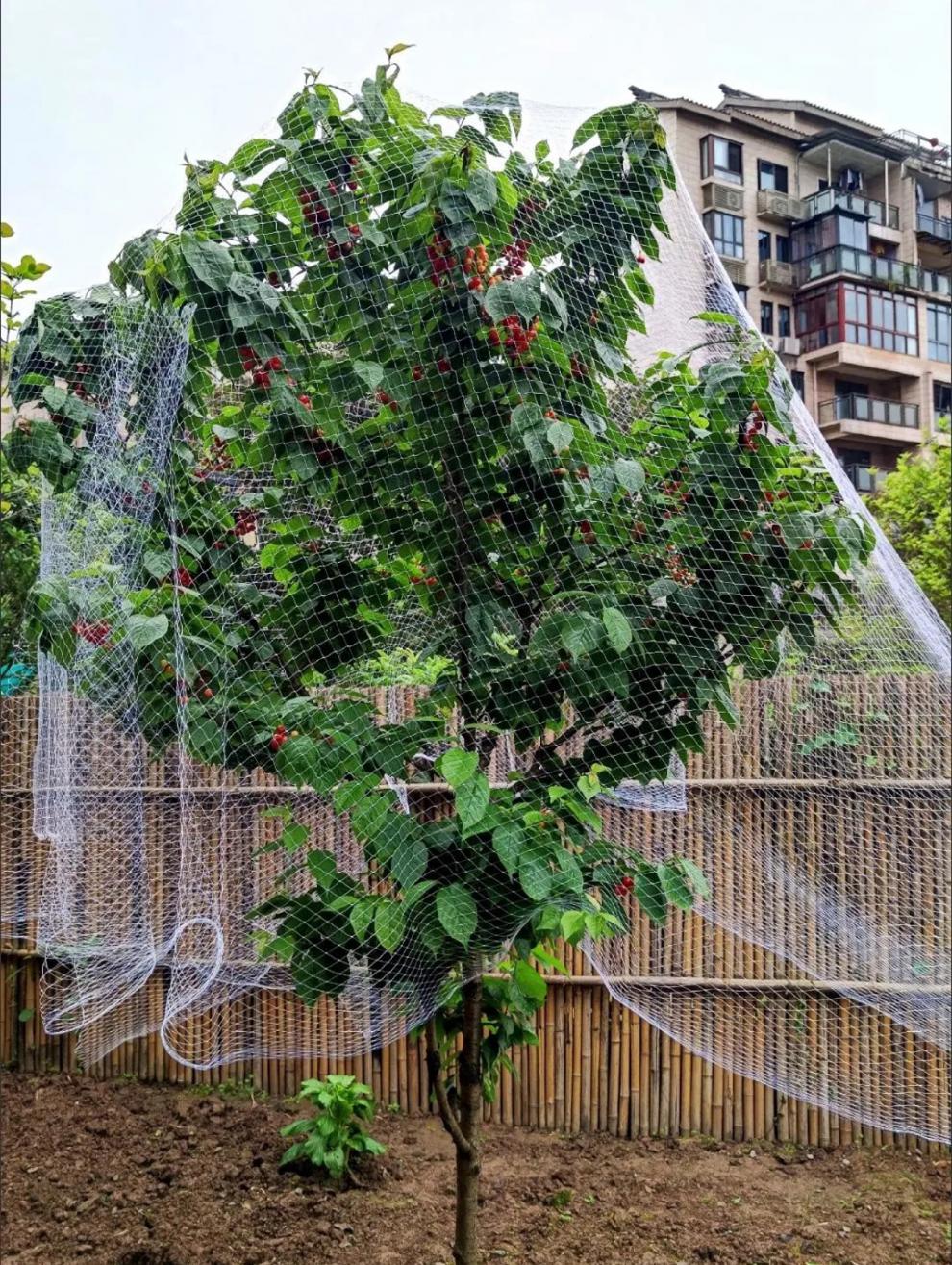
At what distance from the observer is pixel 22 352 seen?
1.82m

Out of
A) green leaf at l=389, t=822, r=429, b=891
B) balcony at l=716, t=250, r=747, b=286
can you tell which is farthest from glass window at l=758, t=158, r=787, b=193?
green leaf at l=389, t=822, r=429, b=891

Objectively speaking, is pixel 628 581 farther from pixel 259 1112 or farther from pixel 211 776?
pixel 259 1112

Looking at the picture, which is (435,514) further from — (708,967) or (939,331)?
(939,331)

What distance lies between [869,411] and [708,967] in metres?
17.6

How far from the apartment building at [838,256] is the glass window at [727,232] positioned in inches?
1.2

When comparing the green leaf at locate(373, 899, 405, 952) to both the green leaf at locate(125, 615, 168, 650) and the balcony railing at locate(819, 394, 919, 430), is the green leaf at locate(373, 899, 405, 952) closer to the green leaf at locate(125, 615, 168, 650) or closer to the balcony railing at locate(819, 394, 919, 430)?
the green leaf at locate(125, 615, 168, 650)

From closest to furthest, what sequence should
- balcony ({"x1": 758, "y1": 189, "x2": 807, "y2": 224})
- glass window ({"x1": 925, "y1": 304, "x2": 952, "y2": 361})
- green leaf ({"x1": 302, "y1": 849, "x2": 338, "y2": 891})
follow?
green leaf ({"x1": 302, "y1": 849, "x2": 338, "y2": 891})
balcony ({"x1": 758, "y1": 189, "x2": 807, "y2": 224})
glass window ({"x1": 925, "y1": 304, "x2": 952, "y2": 361})

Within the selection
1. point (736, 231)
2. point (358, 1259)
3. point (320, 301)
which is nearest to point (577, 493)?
point (320, 301)

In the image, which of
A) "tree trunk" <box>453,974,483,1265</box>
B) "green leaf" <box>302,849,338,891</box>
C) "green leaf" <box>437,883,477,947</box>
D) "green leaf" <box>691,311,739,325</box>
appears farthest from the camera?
"tree trunk" <box>453,974,483,1265</box>

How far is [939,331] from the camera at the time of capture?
1989cm

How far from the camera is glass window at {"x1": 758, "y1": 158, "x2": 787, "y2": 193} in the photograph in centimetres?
1889

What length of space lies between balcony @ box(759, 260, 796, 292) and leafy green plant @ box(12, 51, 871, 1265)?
18777 mm

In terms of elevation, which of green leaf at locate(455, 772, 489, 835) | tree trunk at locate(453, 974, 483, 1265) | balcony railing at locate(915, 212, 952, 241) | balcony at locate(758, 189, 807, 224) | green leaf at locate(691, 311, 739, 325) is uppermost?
balcony railing at locate(915, 212, 952, 241)

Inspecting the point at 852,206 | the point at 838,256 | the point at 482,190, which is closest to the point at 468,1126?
the point at 482,190
